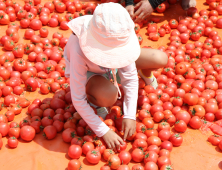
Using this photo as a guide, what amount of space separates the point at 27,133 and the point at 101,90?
982 millimetres

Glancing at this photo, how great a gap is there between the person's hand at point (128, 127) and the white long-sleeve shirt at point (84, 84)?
56 millimetres

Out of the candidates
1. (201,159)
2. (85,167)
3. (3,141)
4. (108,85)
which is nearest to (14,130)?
(3,141)

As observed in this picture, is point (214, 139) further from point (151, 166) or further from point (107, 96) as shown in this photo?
point (107, 96)

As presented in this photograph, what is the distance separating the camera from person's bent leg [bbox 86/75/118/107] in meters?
2.69

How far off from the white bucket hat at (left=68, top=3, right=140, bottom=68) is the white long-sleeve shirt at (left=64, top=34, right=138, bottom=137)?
27 centimetres

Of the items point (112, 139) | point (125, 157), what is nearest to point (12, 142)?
point (112, 139)

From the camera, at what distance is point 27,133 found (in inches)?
107

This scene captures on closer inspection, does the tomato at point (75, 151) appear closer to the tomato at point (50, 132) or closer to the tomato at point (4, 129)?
the tomato at point (50, 132)

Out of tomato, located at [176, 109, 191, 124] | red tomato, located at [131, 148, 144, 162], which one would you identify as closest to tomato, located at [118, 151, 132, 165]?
red tomato, located at [131, 148, 144, 162]

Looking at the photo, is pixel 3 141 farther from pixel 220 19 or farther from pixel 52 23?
pixel 220 19

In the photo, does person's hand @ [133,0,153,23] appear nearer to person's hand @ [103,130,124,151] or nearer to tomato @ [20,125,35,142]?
person's hand @ [103,130,124,151]

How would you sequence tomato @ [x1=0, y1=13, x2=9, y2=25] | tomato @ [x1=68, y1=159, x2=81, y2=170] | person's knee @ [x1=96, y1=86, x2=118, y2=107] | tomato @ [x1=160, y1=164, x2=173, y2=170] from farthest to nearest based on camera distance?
tomato @ [x1=0, y1=13, x2=9, y2=25] → person's knee @ [x1=96, y1=86, x2=118, y2=107] → tomato @ [x1=68, y1=159, x2=81, y2=170] → tomato @ [x1=160, y1=164, x2=173, y2=170]

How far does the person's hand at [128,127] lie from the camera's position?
8.69ft

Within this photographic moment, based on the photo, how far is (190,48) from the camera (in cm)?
405
